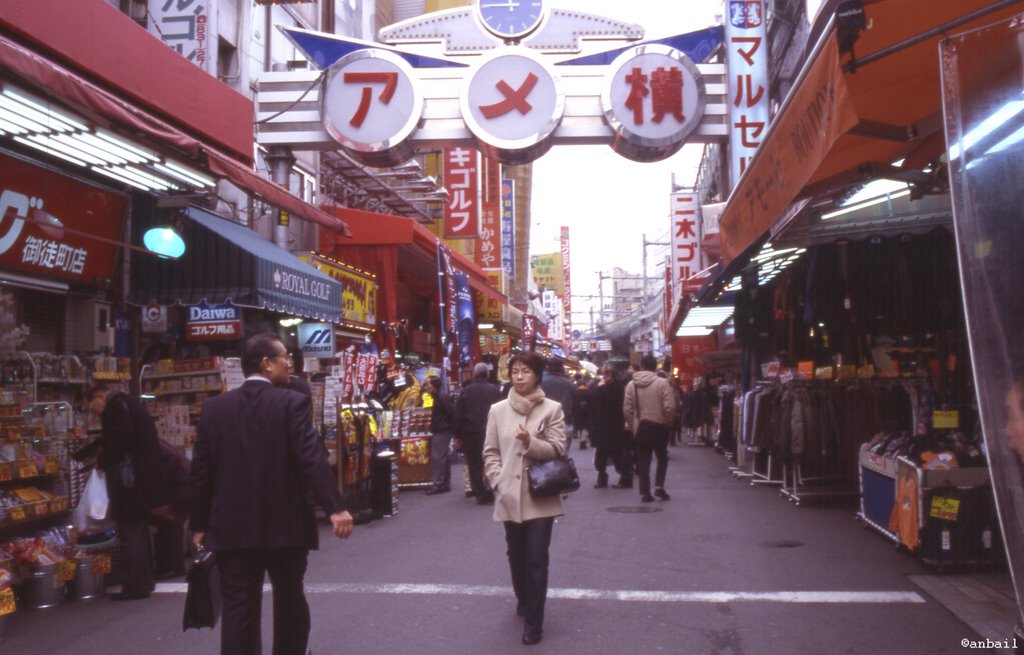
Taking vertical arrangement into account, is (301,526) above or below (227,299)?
below

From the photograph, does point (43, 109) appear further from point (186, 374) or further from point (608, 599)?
point (608, 599)

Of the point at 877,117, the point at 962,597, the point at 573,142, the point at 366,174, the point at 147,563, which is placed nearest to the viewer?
the point at 877,117

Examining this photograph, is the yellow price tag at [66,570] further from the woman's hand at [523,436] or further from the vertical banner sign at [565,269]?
the vertical banner sign at [565,269]

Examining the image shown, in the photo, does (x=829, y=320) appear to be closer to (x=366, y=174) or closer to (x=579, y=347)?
(x=366, y=174)

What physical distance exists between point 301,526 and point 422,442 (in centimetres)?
995

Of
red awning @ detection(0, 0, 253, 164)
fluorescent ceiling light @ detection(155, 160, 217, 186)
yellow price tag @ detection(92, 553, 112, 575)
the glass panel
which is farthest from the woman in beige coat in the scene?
red awning @ detection(0, 0, 253, 164)

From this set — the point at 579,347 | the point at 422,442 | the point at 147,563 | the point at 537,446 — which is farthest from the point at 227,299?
the point at 579,347

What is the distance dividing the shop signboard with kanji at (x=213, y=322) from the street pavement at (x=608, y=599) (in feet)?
8.90

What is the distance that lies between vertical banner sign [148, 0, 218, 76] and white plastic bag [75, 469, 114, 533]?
21.7 feet

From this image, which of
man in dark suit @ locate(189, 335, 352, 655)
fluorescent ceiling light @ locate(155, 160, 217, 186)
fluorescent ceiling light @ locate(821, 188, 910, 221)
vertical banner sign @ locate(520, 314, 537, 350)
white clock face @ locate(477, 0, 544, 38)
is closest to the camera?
man in dark suit @ locate(189, 335, 352, 655)

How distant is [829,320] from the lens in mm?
11672

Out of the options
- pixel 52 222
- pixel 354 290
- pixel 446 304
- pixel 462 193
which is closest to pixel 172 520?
pixel 52 222

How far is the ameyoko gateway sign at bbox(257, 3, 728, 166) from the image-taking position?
614 inches

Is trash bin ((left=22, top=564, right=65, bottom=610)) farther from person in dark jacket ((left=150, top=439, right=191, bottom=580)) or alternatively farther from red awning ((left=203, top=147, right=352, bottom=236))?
red awning ((left=203, top=147, right=352, bottom=236))
